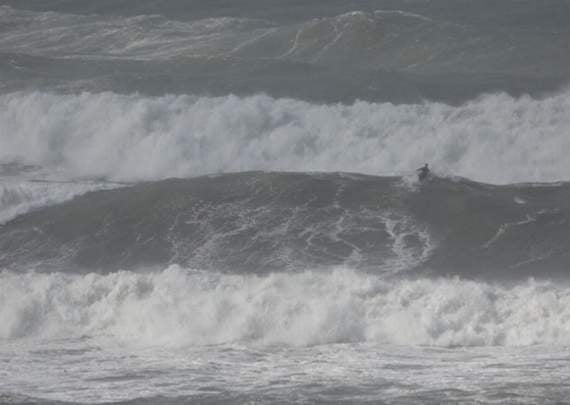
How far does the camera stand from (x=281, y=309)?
2019 centimetres

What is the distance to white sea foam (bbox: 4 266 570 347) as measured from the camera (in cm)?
1914

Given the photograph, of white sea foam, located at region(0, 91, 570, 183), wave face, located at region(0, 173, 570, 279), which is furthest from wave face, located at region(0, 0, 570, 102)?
wave face, located at region(0, 173, 570, 279)

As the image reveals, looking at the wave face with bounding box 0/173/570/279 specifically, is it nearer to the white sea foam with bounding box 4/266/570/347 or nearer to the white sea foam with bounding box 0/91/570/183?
the white sea foam with bounding box 4/266/570/347

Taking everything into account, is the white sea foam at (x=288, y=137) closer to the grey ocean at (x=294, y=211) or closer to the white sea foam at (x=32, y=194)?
the grey ocean at (x=294, y=211)

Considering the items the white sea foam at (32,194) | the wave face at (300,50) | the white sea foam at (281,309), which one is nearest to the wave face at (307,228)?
the white sea foam at (32,194)

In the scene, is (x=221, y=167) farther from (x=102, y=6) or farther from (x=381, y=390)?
(x=102, y=6)

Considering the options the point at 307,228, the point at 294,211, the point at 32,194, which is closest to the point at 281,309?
the point at 307,228

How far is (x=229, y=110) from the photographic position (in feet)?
110

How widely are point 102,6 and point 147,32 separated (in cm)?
530

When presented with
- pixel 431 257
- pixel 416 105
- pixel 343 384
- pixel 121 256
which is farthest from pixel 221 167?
pixel 343 384

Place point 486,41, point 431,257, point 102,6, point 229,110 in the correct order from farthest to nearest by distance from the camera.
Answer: point 102,6
point 486,41
point 229,110
point 431,257

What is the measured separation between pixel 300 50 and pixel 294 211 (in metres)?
16.9

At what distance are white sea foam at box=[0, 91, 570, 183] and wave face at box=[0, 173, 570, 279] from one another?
3.14 m

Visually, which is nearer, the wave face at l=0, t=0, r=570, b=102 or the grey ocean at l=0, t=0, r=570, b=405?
the grey ocean at l=0, t=0, r=570, b=405
